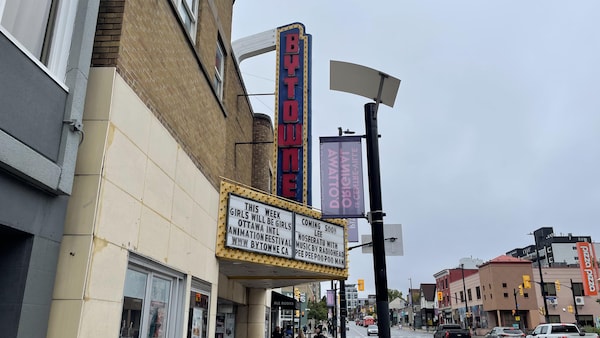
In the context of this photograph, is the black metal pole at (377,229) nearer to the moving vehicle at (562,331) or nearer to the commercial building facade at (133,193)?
the commercial building facade at (133,193)

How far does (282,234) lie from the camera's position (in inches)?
472

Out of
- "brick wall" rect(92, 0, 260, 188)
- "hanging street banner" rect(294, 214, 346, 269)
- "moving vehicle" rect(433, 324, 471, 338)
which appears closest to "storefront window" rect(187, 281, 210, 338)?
"brick wall" rect(92, 0, 260, 188)

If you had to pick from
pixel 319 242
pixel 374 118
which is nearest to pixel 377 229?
pixel 374 118

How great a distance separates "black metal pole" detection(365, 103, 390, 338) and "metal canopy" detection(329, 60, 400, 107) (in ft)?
1.25

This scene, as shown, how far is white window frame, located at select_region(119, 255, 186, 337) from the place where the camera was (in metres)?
6.80

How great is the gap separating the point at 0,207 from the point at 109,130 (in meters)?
1.66

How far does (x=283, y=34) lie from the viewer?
58.1 ft

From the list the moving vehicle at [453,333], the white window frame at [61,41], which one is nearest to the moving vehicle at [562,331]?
the moving vehicle at [453,333]

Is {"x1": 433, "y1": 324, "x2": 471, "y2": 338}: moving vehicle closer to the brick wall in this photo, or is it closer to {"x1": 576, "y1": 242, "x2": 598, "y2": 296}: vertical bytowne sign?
{"x1": 576, "y1": 242, "x2": 598, "y2": 296}: vertical bytowne sign

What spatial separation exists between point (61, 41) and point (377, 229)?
457 cm

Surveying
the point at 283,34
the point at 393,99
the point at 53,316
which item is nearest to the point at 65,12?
the point at 53,316

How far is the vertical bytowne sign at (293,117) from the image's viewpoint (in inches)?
603

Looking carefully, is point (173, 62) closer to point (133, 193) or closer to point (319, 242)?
point (133, 193)

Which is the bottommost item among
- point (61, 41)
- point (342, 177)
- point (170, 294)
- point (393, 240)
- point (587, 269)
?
point (170, 294)
